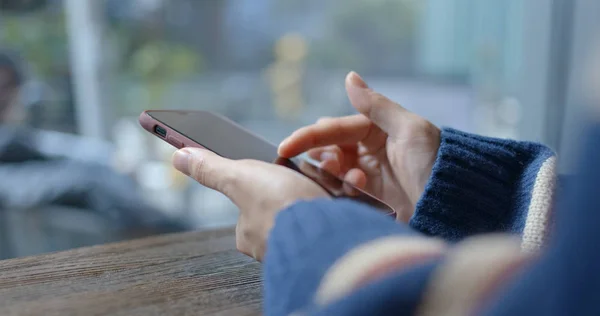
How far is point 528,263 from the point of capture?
0.23 m

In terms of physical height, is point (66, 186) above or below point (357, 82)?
below

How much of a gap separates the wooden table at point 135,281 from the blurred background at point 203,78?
1.10 meters

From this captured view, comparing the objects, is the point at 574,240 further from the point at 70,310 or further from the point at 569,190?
the point at 70,310

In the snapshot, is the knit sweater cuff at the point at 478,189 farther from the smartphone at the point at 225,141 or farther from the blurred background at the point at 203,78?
the blurred background at the point at 203,78

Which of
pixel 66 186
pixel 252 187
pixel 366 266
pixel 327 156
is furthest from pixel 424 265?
pixel 66 186

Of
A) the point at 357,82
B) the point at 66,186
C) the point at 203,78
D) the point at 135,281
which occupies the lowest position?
the point at 66,186

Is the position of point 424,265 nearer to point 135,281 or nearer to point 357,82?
point 135,281

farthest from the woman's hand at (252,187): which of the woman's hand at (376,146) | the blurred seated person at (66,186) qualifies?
the blurred seated person at (66,186)

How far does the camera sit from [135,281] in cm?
41

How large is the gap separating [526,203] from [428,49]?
2.00m

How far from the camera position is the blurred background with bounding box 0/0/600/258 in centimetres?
156

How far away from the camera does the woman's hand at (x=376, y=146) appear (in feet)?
1.98

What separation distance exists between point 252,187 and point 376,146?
31 centimetres

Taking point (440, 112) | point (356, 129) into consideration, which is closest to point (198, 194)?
point (440, 112)
